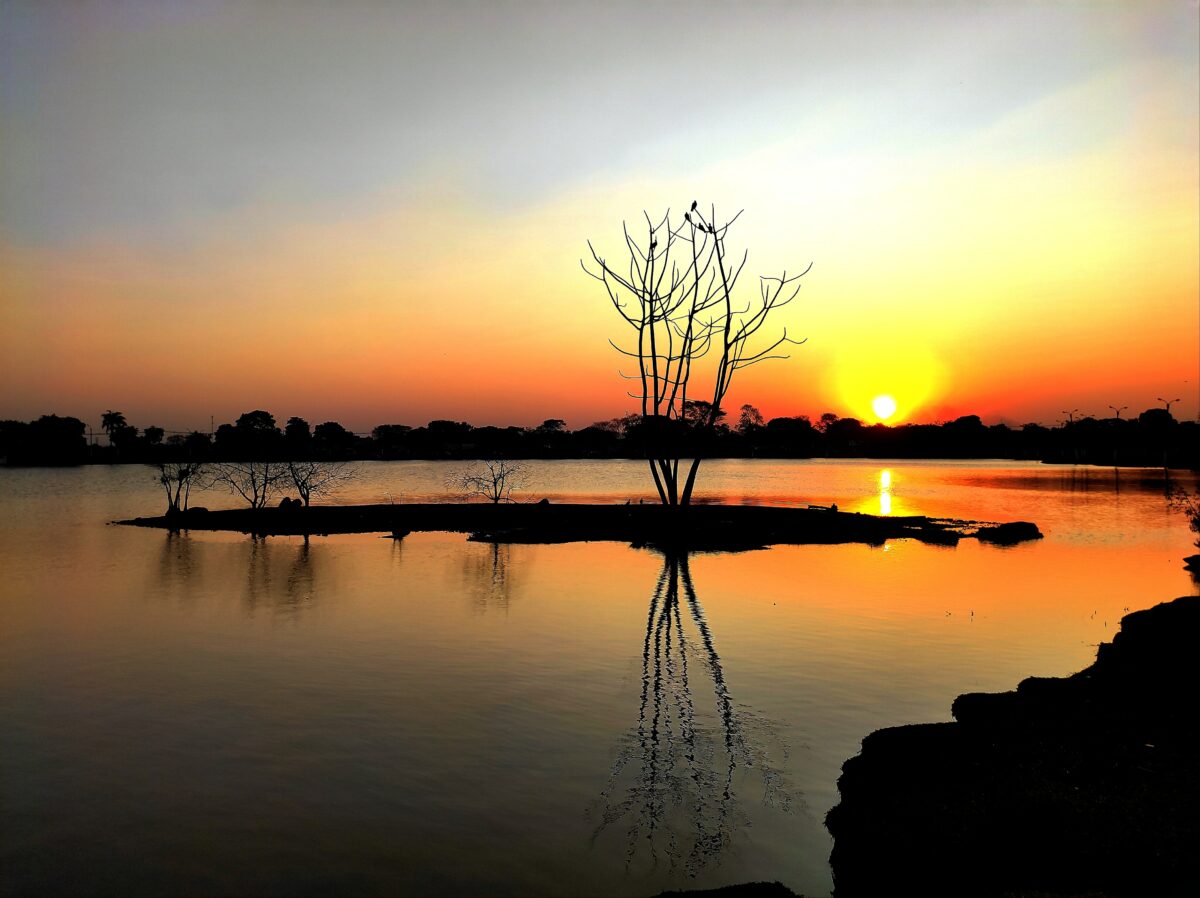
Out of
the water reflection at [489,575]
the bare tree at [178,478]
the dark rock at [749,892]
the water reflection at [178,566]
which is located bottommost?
the water reflection at [178,566]

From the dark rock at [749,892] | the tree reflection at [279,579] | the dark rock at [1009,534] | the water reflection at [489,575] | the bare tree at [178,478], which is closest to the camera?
the dark rock at [749,892]

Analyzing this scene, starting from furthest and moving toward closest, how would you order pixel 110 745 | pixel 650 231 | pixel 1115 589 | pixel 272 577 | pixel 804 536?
pixel 804 536 → pixel 272 577 → pixel 1115 589 → pixel 650 231 → pixel 110 745

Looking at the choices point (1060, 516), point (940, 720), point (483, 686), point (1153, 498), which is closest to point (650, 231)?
point (483, 686)

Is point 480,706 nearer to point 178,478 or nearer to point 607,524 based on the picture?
point 607,524

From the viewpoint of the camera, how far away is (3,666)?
16.5 metres

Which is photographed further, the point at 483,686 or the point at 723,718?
the point at 483,686

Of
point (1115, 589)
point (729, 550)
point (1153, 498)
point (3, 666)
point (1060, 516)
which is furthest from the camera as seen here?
point (1153, 498)

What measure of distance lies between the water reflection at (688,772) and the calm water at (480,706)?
0.14 feet

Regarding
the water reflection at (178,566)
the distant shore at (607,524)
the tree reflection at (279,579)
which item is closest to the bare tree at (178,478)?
the distant shore at (607,524)

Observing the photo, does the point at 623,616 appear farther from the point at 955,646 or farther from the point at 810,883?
the point at 810,883

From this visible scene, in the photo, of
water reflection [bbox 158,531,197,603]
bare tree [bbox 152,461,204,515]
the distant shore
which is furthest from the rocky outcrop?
bare tree [bbox 152,461,204,515]

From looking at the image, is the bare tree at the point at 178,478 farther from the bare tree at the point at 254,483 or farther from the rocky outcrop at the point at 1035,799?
the rocky outcrop at the point at 1035,799

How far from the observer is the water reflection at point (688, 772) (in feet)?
27.1

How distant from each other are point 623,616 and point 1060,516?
4289 cm
